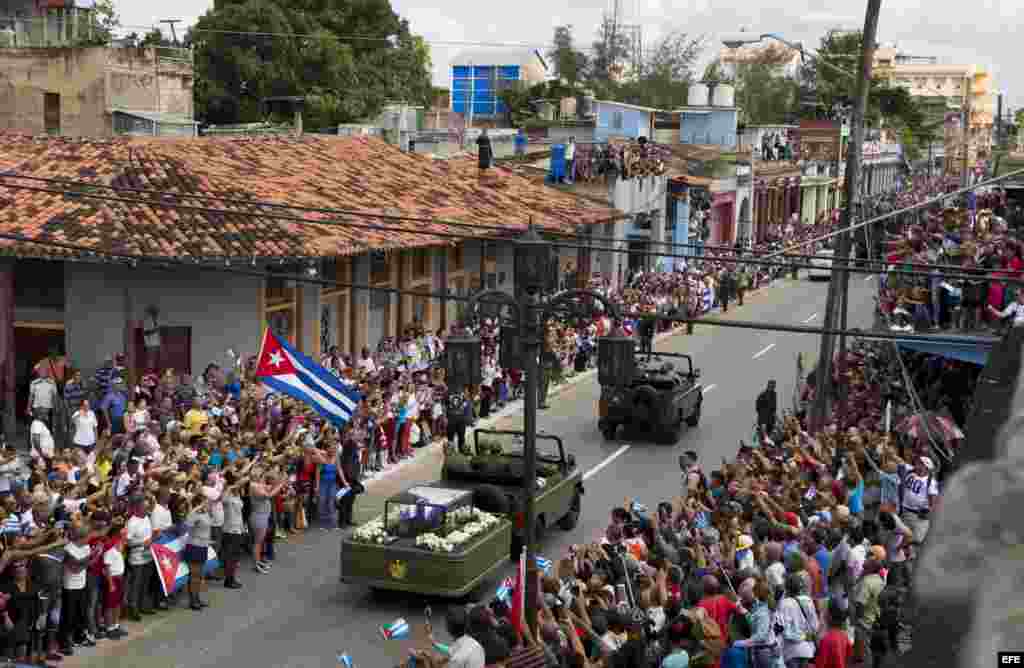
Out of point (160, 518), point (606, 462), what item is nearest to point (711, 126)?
point (606, 462)

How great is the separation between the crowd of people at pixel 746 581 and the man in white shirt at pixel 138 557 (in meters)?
4.00

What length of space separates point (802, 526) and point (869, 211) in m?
32.3

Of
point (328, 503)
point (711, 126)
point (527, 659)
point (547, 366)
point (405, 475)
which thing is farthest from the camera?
point (711, 126)

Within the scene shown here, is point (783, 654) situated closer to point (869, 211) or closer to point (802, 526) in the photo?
point (802, 526)

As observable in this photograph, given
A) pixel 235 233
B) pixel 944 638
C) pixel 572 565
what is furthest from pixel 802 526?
pixel 235 233

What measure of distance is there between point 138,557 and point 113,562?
0.56 metres

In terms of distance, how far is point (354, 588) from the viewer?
60.3 feet

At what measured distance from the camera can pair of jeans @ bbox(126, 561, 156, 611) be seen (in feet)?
53.6

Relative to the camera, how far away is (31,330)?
85.7 ft

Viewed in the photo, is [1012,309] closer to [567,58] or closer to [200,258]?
[200,258]

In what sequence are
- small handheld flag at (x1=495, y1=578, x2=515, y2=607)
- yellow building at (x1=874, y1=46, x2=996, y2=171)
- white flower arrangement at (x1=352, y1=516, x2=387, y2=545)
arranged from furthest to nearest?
yellow building at (x1=874, y1=46, x2=996, y2=171)
white flower arrangement at (x1=352, y1=516, x2=387, y2=545)
small handheld flag at (x1=495, y1=578, x2=515, y2=607)

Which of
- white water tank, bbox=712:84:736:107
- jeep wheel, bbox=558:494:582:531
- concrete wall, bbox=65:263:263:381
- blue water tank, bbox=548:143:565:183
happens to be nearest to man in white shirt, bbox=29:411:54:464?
concrete wall, bbox=65:263:263:381

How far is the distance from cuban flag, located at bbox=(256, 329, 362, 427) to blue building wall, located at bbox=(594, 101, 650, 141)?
1484 inches

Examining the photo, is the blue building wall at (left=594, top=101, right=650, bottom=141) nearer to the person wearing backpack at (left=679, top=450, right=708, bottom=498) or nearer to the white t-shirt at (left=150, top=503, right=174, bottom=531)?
the person wearing backpack at (left=679, top=450, right=708, bottom=498)
